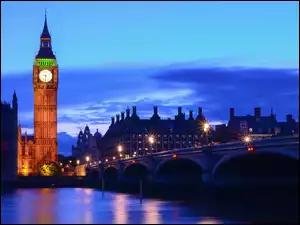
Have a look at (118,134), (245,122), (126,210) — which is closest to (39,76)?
(118,134)

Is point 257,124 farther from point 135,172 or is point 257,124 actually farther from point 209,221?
point 209,221

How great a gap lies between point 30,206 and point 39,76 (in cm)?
12094

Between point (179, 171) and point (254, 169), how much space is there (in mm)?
31857

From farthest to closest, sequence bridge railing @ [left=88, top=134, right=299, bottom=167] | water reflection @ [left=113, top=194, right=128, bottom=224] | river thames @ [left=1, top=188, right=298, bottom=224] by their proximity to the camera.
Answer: bridge railing @ [left=88, top=134, right=299, bottom=167], water reflection @ [left=113, top=194, right=128, bottom=224], river thames @ [left=1, top=188, right=298, bottom=224]

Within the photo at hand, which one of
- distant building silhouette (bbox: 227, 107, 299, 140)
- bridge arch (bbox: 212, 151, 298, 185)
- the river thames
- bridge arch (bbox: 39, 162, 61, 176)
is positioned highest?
distant building silhouette (bbox: 227, 107, 299, 140)

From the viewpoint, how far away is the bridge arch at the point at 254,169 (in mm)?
72250

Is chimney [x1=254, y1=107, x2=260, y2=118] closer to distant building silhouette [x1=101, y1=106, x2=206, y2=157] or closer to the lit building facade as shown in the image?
distant building silhouette [x1=101, y1=106, x2=206, y2=157]

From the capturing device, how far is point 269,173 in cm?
7906

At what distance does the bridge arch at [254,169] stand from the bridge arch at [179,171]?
63.4 feet

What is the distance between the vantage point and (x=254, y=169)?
8100cm

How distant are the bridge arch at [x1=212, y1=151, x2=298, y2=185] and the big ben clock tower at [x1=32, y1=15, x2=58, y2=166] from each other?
97658mm

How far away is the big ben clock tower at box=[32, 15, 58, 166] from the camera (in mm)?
177637

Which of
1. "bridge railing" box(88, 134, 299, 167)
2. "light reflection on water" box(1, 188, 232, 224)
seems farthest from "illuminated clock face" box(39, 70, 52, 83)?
"light reflection on water" box(1, 188, 232, 224)

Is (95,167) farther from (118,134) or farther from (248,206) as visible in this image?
(248,206)
